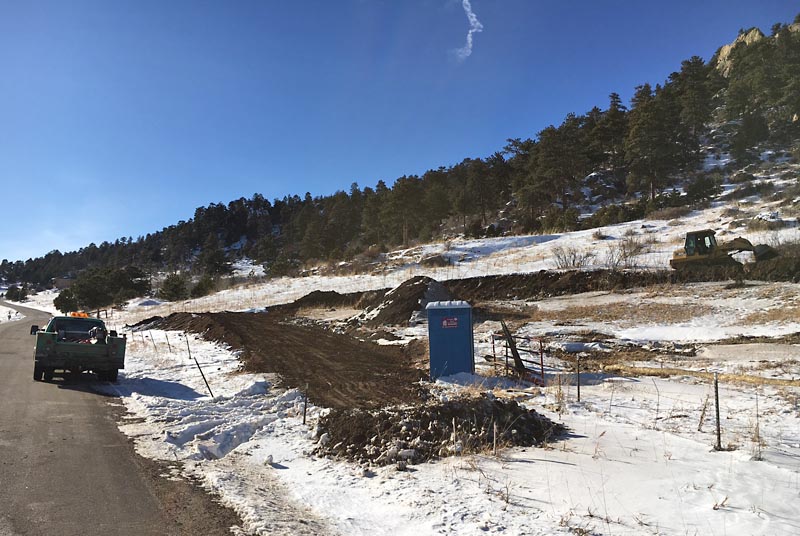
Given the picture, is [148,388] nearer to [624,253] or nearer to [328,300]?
[328,300]

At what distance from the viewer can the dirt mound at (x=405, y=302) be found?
81.2 ft

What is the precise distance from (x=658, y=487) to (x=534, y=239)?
41.2m

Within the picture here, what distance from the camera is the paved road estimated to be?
4.89 metres

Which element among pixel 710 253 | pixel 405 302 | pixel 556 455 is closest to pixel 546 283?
pixel 710 253

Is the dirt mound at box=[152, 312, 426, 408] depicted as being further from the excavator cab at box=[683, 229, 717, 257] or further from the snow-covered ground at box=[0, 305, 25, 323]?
the snow-covered ground at box=[0, 305, 25, 323]

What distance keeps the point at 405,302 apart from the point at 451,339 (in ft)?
43.1

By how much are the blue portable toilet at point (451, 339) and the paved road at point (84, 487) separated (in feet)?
22.9

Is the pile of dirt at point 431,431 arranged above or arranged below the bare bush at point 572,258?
below

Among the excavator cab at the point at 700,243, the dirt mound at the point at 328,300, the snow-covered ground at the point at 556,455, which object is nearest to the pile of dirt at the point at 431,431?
the snow-covered ground at the point at 556,455

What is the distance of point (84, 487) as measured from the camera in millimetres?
5840

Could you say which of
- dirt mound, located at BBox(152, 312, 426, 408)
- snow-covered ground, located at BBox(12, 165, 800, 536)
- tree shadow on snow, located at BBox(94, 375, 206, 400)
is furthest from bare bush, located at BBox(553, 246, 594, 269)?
tree shadow on snow, located at BBox(94, 375, 206, 400)

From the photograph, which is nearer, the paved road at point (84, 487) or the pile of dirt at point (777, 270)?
the paved road at point (84, 487)

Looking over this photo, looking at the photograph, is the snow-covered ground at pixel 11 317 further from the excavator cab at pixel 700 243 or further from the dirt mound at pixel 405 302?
the excavator cab at pixel 700 243

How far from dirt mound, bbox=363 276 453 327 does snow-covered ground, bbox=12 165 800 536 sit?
348 inches
